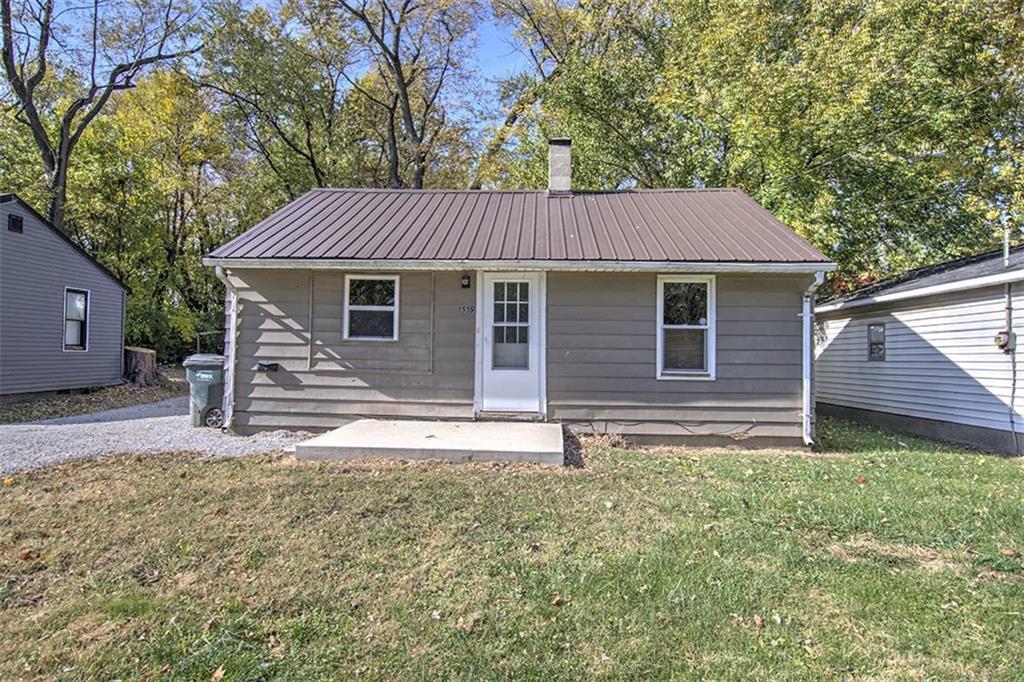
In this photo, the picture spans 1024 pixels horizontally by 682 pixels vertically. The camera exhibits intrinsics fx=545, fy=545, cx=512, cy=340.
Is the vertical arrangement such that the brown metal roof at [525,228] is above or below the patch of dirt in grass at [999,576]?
above

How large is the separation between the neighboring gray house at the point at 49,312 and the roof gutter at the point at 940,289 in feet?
52.4

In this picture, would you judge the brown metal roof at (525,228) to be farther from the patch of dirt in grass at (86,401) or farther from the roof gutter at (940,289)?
the patch of dirt in grass at (86,401)

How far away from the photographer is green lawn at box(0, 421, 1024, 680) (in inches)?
99.7

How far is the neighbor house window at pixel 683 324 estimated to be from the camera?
699 centimetres

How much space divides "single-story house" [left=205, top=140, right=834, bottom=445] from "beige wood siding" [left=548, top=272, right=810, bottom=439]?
18mm

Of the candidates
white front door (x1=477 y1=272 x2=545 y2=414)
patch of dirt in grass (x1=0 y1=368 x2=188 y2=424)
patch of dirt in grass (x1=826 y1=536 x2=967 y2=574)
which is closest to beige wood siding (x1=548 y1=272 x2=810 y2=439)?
white front door (x1=477 y1=272 x2=545 y2=414)

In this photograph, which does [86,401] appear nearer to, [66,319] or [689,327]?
[66,319]

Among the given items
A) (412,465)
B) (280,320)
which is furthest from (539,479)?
(280,320)

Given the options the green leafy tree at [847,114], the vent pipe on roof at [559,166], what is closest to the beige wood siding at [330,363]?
the vent pipe on roof at [559,166]

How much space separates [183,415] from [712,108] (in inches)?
511

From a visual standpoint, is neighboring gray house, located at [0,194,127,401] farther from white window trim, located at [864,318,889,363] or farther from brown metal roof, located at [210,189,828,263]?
white window trim, located at [864,318,889,363]

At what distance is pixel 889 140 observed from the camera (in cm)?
1138

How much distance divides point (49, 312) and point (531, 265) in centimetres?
1089

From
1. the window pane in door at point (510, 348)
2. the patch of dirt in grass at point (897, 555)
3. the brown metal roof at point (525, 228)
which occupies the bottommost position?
the patch of dirt in grass at point (897, 555)
